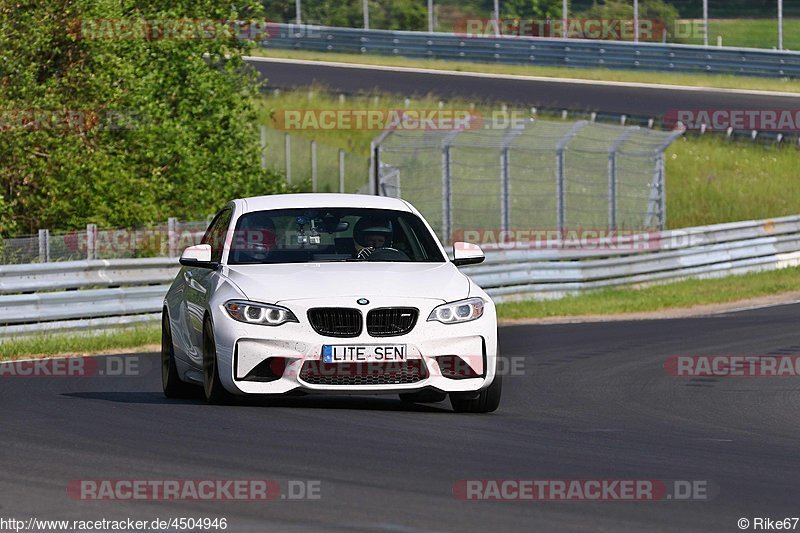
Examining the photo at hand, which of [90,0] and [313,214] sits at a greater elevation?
[90,0]

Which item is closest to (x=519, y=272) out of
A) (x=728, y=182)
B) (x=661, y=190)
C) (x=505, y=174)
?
(x=505, y=174)

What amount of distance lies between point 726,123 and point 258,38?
1507 cm

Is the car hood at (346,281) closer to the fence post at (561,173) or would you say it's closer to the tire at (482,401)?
the tire at (482,401)

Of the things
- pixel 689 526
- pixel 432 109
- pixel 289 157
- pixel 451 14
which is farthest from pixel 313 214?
pixel 451 14

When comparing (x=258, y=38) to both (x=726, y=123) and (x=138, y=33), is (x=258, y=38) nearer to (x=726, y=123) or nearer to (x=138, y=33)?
(x=138, y=33)

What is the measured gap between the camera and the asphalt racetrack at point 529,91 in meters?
41.8

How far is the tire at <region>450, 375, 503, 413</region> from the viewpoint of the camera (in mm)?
10883

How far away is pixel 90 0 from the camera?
2569 cm

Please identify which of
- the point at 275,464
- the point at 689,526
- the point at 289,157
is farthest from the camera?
the point at 289,157

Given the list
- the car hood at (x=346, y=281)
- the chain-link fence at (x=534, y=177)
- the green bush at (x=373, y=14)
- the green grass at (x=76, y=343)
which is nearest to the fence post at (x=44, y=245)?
the green grass at (x=76, y=343)

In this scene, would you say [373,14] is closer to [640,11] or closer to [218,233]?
[640,11]

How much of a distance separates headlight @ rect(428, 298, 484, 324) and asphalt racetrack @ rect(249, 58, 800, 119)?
29.6 meters

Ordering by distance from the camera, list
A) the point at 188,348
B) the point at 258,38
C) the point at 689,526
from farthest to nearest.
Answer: the point at 258,38, the point at 188,348, the point at 689,526

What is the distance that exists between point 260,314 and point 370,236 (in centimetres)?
137
